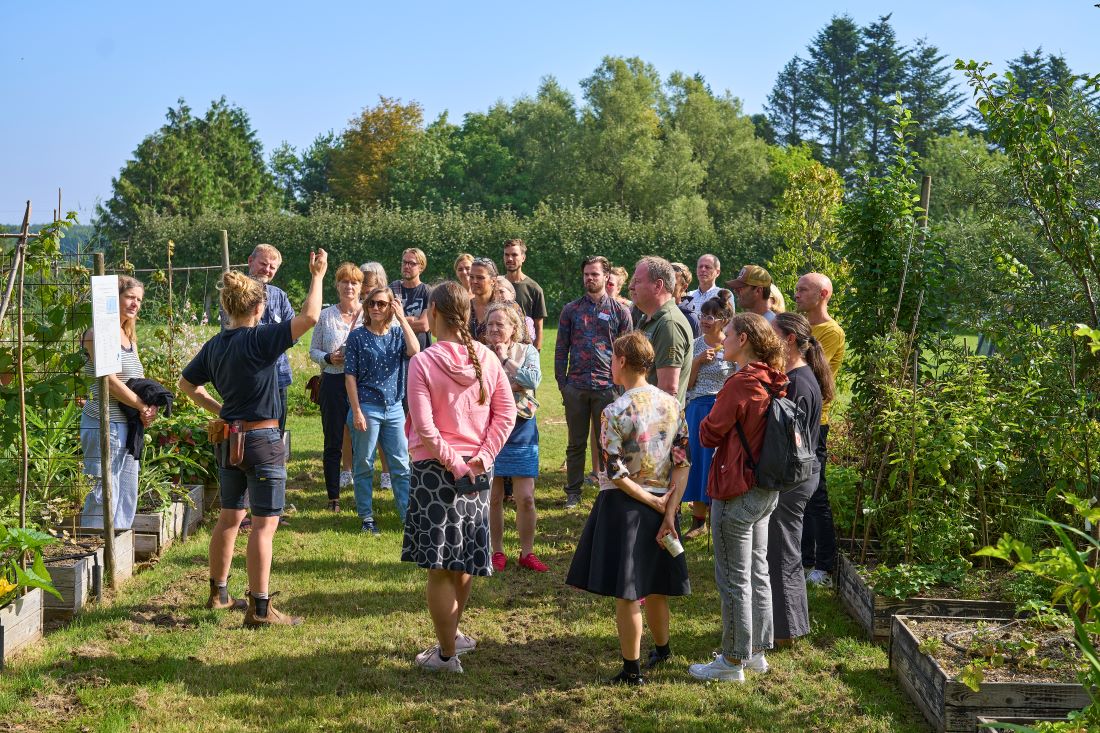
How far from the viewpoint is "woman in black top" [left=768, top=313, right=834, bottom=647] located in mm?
4840

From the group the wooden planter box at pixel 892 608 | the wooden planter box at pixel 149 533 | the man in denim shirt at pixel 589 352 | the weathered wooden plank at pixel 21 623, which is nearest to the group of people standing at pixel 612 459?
the wooden planter box at pixel 892 608

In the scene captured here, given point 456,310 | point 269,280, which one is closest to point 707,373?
point 456,310

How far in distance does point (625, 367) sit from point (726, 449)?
2.09ft

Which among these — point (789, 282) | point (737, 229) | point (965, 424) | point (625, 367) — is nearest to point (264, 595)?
point (625, 367)

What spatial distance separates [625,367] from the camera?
4457 mm

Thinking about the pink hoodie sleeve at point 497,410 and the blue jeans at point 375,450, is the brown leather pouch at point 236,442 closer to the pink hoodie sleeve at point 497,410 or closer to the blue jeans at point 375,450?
the pink hoodie sleeve at point 497,410

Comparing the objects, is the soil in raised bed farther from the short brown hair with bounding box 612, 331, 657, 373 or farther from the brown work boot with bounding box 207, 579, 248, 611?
the brown work boot with bounding box 207, 579, 248, 611

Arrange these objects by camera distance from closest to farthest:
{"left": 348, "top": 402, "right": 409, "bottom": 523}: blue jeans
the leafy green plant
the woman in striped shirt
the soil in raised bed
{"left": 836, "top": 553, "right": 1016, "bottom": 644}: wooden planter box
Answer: the soil in raised bed
the leafy green plant
{"left": 836, "top": 553, "right": 1016, "bottom": 644}: wooden planter box
the woman in striped shirt
{"left": 348, "top": 402, "right": 409, "bottom": 523}: blue jeans

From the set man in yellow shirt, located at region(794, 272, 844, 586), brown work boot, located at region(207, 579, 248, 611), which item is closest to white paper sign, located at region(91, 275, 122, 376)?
brown work boot, located at region(207, 579, 248, 611)

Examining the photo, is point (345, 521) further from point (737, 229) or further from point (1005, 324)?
point (737, 229)

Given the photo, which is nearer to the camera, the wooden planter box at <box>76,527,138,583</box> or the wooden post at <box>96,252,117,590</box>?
the wooden post at <box>96,252,117,590</box>

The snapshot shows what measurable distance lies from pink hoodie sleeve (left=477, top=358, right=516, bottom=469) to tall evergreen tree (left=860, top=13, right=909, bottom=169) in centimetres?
5419

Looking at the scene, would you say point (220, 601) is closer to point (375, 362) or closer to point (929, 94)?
point (375, 362)

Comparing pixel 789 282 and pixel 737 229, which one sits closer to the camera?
pixel 789 282
